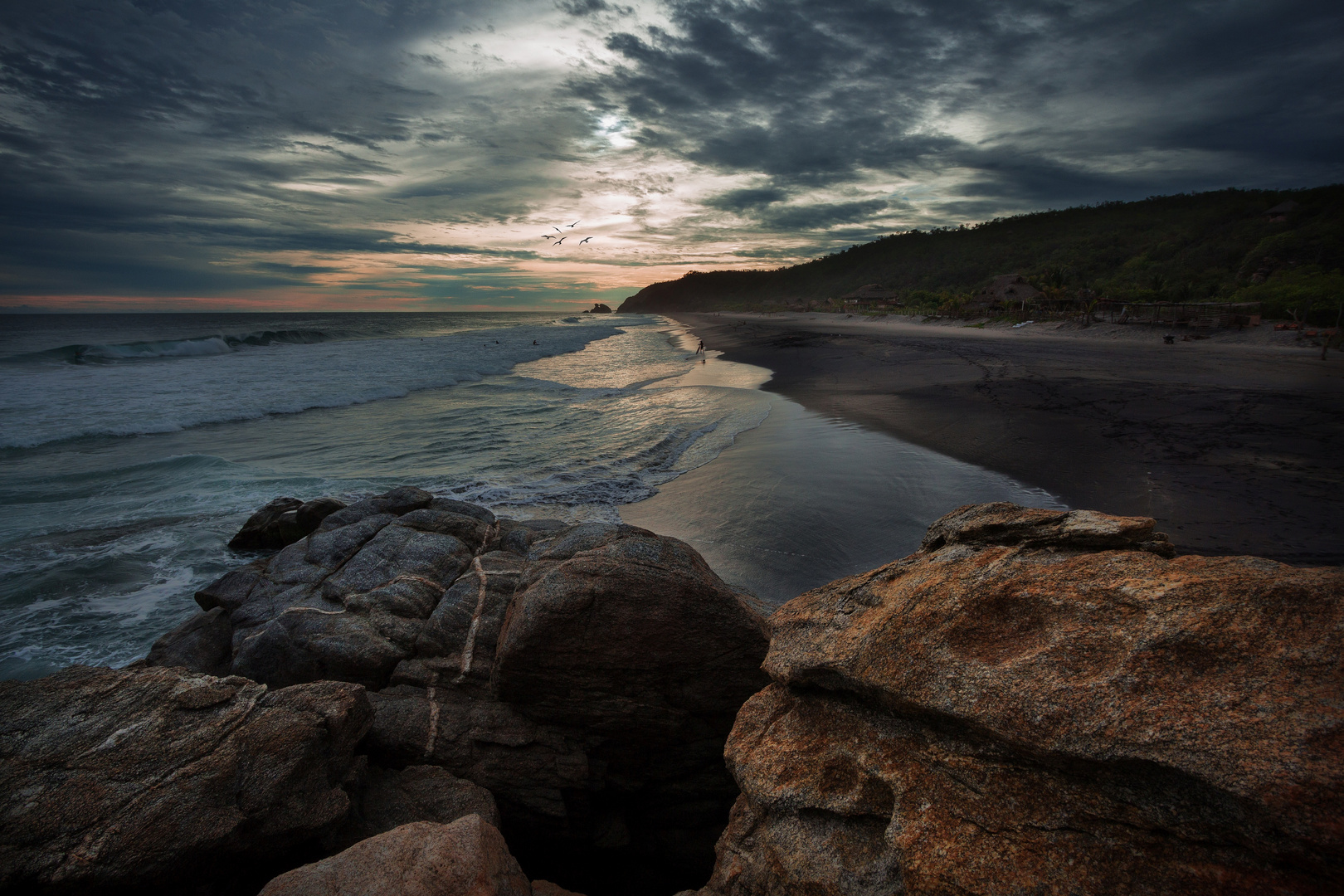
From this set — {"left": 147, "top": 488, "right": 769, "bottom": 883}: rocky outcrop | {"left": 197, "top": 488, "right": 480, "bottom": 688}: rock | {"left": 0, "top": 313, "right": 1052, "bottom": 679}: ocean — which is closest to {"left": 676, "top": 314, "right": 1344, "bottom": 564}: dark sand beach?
{"left": 0, "top": 313, "right": 1052, "bottom": 679}: ocean

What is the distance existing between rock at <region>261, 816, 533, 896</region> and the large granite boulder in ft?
4.31

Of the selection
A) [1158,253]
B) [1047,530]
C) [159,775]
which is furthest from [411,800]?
[1158,253]

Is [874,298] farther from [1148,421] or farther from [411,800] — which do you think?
[411,800]

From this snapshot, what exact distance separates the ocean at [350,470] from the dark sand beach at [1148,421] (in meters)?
1.63

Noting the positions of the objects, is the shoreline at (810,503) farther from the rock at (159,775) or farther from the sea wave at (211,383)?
the sea wave at (211,383)

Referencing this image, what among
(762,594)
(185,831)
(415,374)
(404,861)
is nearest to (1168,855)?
(404,861)

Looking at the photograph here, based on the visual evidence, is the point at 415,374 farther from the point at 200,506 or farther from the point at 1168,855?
the point at 1168,855

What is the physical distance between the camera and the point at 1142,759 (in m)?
2.13

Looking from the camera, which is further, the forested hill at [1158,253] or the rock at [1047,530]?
the forested hill at [1158,253]

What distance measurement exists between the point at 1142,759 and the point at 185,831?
4.88 meters

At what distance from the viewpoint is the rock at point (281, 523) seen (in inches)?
347

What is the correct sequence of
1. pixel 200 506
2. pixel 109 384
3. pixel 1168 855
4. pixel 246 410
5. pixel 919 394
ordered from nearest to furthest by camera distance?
pixel 1168 855, pixel 200 506, pixel 919 394, pixel 246 410, pixel 109 384

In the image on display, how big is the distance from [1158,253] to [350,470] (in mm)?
85495

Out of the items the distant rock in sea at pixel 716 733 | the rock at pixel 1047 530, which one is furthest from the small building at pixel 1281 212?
the distant rock in sea at pixel 716 733
